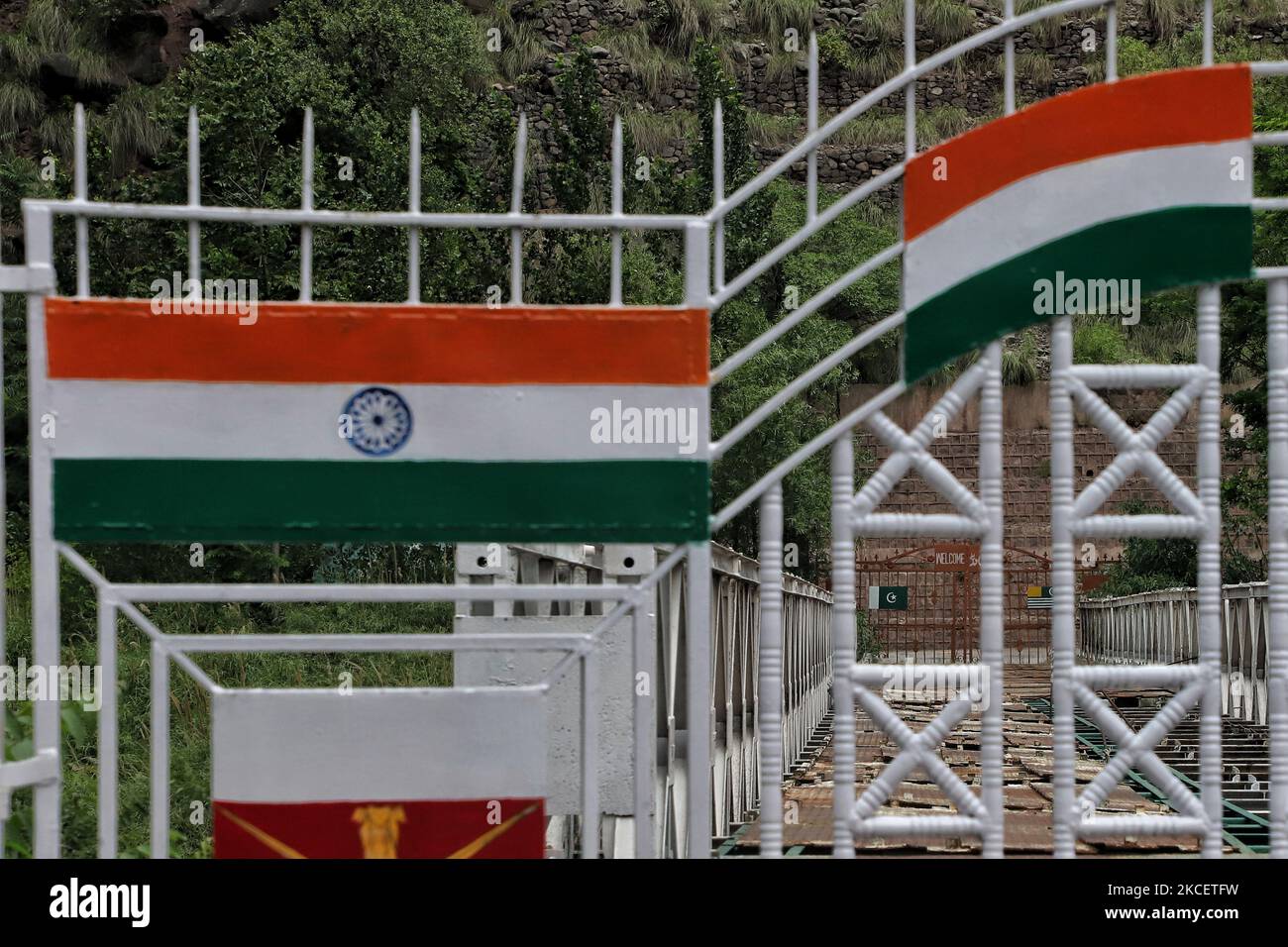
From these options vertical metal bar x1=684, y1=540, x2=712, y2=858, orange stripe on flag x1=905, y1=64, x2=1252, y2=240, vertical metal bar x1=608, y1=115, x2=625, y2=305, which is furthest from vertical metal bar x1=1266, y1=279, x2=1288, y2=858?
vertical metal bar x1=608, y1=115, x2=625, y2=305

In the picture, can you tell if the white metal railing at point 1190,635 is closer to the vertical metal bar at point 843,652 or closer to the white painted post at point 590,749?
the vertical metal bar at point 843,652

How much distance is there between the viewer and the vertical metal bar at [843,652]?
4051 mm

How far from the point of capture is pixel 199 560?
298 inches

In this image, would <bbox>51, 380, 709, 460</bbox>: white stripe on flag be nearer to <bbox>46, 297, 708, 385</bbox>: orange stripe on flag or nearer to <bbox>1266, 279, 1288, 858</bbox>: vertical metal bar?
<bbox>46, 297, 708, 385</bbox>: orange stripe on flag

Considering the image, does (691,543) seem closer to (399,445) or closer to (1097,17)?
(399,445)

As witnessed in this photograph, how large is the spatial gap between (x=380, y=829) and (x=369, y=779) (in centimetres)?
13

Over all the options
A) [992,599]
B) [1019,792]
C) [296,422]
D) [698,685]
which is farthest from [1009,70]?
[1019,792]

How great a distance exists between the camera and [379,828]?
3.98m

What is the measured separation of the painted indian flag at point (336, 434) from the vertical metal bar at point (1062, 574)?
943 millimetres

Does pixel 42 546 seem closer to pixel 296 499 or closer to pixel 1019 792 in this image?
pixel 296 499

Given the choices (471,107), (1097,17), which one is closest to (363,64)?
(471,107)

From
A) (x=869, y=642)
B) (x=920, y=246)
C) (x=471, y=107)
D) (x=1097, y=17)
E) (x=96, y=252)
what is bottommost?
(x=869, y=642)

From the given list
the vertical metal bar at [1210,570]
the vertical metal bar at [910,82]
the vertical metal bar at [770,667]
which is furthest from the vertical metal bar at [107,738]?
the vertical metal bar at [1210,570]

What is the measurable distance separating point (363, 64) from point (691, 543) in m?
22.6
